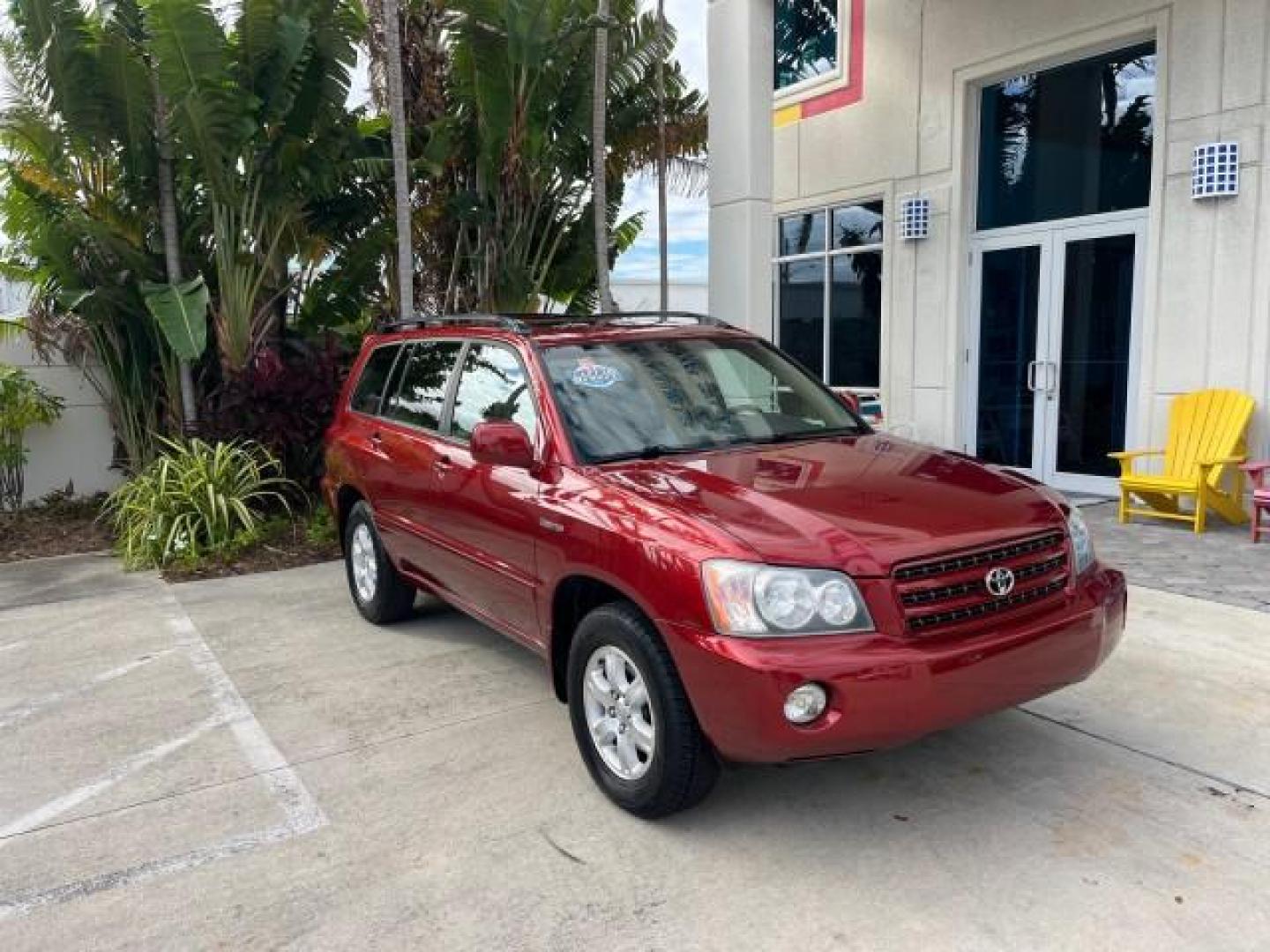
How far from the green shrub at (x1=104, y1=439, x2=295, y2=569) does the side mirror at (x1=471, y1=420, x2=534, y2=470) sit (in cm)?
484

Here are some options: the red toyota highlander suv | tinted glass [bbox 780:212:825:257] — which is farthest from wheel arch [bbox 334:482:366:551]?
tinted glass [bbox 780:212:825:257]

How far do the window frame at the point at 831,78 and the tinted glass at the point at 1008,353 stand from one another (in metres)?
3.05

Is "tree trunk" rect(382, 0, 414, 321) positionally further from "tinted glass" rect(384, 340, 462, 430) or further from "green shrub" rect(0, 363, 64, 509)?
"green shrub" rect(0, 363, 64, 509)

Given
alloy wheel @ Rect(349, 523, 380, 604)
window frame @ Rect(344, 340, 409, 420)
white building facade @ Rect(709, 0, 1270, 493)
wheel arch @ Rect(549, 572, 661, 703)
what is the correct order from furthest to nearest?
1. white building facade @ Rect(709, 0, 1270, 493)
2. alloy wheel @ Rect(349, 523, 380, 604)
3. window frame @ Rect(344, 340, 409, 420)
4. wheel arch @ Rect(549, 572, 661, 703)

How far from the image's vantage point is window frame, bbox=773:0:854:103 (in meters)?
11.3

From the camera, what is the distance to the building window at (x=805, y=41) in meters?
11.5

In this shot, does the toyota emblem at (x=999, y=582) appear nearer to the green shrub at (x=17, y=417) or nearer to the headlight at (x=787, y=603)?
the headlight at (x=787, y=603)

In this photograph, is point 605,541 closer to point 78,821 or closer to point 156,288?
point 78,821

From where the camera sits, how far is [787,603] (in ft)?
9.68

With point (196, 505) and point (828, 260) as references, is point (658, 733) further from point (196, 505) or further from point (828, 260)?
point (828, 260)

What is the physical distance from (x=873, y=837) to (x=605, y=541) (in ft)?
4.33

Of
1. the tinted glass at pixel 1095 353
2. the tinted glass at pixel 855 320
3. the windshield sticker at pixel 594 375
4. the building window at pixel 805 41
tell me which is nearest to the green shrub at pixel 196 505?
the windshield sticker at pixel 594 375

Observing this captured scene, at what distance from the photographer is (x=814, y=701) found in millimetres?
2869

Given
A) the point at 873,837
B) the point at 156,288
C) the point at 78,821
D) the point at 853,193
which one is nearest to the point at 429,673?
the point at 78,821
